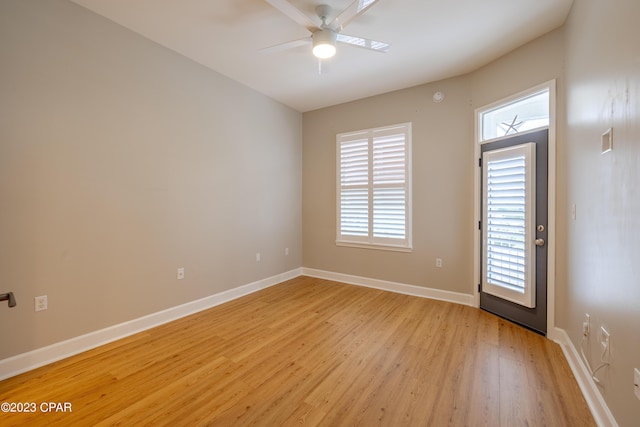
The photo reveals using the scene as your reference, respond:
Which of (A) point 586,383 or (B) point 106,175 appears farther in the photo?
(B) point 106,175

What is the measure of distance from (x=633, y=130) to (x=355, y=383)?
2.19 meters

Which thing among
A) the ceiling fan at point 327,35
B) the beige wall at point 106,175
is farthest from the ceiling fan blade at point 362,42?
the beige wall at point 106,175

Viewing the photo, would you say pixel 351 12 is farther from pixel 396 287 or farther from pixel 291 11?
pixel 396 287

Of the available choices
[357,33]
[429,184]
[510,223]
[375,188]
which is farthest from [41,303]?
[510,223]

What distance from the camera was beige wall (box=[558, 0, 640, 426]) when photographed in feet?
4.38

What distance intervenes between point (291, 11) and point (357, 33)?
97 cm

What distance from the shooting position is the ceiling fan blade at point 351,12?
1.99 metres

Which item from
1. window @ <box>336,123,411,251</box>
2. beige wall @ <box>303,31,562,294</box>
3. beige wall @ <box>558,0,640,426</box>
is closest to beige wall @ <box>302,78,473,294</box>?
beige wall @ <box>303,31,562,294</box>

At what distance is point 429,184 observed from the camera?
12.8ft

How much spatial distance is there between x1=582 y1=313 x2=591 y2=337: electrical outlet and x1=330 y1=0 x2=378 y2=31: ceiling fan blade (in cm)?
268

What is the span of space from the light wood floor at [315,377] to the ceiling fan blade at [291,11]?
8.97 feet

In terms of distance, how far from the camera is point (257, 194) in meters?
4.24

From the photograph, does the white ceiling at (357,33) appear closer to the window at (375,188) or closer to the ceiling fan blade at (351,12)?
the ceiling fan blade at (351,12)

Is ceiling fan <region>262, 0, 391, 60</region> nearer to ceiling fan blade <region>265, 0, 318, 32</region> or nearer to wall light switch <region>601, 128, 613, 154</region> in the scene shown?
ceiling fan blade <region>265, 0, 318, 32</region>
